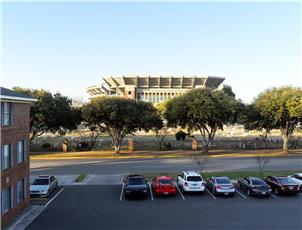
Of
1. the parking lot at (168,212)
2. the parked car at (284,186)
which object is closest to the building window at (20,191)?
the parking lot at (168,212)

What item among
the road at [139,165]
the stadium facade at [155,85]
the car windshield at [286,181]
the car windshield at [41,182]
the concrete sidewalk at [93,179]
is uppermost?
the stadium facade at [155,85]

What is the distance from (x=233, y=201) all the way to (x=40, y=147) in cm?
4616

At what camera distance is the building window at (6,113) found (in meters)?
19.0

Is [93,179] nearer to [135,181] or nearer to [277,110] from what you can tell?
[135,181]

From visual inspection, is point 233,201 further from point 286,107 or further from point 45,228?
point 286,107

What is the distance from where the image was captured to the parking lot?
19438 mm

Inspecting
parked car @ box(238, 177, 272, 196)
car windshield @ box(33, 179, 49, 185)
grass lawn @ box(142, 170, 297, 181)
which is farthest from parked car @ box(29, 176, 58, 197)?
parked car @ box(238, 177, 272, 196)

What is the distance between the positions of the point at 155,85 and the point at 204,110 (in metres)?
113

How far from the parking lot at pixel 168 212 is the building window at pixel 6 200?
63.3 inches

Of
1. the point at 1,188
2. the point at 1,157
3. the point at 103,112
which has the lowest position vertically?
the point at 1,188

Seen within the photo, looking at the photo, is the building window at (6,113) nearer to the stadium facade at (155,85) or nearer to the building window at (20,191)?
the building window at (20,191)

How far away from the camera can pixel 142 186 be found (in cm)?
2591

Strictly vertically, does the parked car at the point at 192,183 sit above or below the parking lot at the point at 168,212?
above

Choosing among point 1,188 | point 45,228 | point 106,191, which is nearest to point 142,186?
point 106,191
